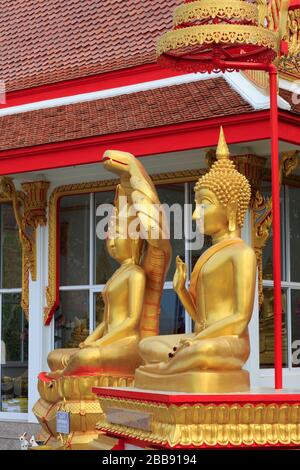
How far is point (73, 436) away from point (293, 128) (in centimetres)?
336

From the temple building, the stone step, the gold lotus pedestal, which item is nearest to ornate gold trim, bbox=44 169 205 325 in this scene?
the temple building

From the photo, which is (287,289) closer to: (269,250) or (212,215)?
(269,250)

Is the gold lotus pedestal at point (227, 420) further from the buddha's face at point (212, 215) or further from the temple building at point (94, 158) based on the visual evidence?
the temple building at point (94, 158)

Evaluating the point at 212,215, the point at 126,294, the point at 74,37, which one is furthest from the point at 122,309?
the point at 74,37

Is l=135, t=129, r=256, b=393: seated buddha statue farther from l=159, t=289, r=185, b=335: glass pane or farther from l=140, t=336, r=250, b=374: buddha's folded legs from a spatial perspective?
l=159, t=289, r=185, b=335: glass pane

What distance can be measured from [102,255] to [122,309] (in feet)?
11.2

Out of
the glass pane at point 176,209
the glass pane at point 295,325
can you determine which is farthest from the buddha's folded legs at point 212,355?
the glass pane at point 295,325

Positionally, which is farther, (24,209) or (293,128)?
(24,209)

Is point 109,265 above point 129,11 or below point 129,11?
below

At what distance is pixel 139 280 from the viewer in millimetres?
7711

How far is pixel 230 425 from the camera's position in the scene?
5383 millimetres
